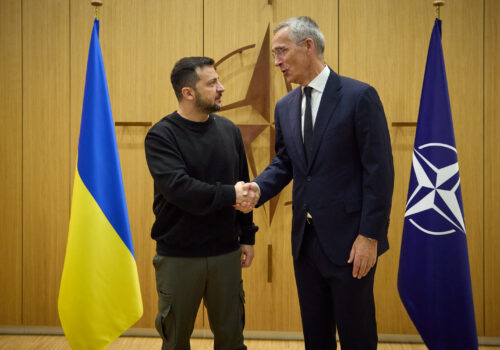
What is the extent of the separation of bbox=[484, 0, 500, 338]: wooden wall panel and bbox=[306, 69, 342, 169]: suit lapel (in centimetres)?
174

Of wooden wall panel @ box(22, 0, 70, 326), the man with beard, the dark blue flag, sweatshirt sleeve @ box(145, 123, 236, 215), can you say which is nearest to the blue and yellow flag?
the man with beard

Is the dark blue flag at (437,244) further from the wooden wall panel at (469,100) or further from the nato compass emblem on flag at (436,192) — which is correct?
the wooden wall panel at (469,100)

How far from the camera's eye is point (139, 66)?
322 cm

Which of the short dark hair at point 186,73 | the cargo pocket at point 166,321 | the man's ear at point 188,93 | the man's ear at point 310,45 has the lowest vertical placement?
the cargo pocket at point 166,321

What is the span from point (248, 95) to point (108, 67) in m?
0.99

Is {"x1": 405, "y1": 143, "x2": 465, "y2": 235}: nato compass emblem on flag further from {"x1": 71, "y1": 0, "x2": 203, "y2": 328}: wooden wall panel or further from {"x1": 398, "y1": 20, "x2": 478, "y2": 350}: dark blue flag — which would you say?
{"x1": 71, "y1": 0, "x2": 203, "y2": 328}: wooden wall panel

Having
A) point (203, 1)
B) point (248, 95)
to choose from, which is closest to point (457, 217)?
point (248, 95)

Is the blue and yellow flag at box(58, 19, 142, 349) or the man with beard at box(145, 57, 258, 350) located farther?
the blue and yellow flag at box(58, 19, 142, 349)

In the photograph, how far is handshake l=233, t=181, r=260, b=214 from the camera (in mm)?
2018

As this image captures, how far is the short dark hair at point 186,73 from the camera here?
2.11m

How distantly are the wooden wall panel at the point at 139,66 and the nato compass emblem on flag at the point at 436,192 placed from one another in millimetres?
1632

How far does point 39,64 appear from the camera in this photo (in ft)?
10.7

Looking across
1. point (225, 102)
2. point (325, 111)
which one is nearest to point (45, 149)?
point (225, 102)

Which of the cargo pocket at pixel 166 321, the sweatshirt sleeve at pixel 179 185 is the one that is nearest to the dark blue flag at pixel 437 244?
the sweatshirt sleeve at pixel 179 185
